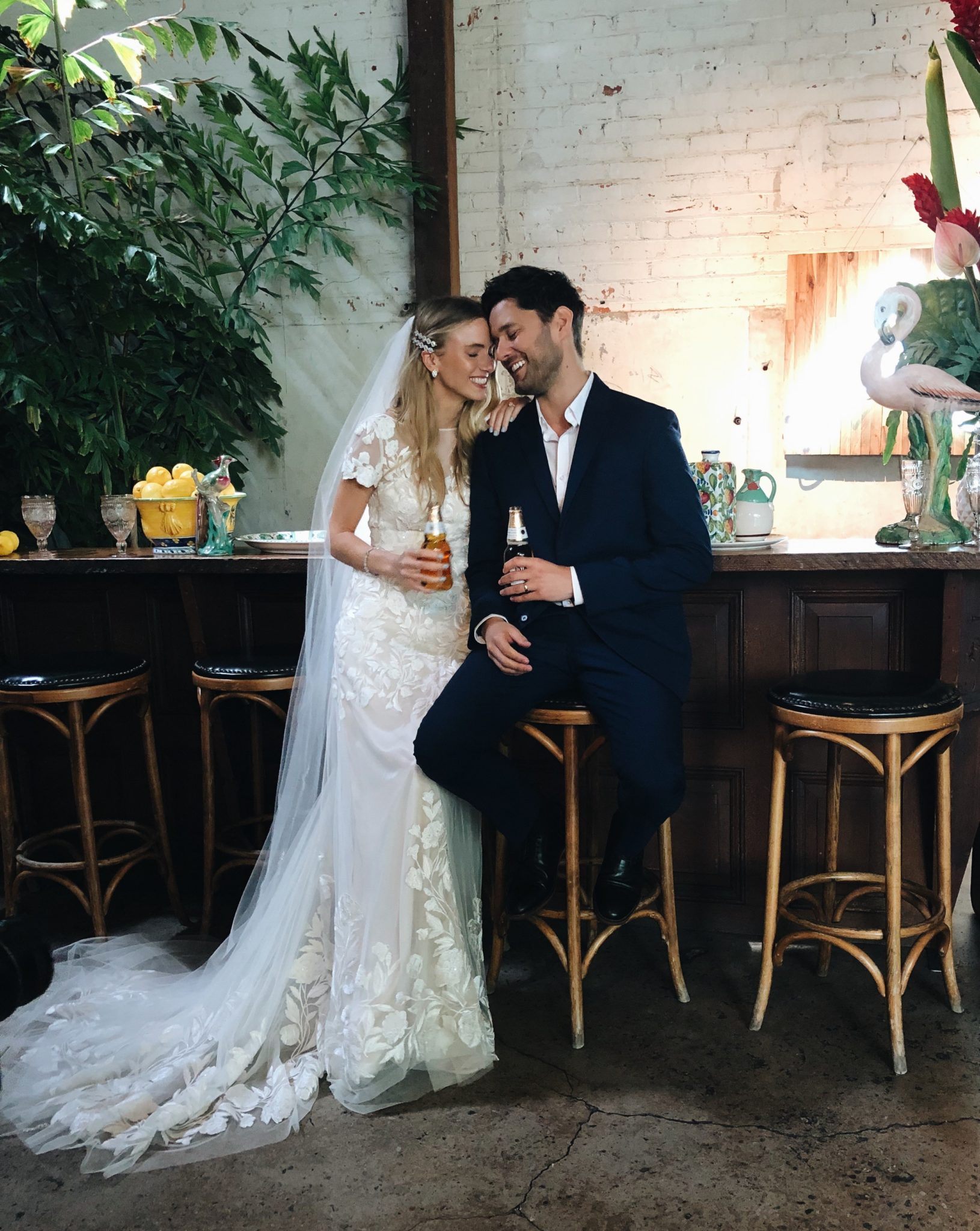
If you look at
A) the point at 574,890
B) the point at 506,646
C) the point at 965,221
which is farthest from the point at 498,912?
the point at 965,221

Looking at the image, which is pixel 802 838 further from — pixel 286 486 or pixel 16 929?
pixel 286 486

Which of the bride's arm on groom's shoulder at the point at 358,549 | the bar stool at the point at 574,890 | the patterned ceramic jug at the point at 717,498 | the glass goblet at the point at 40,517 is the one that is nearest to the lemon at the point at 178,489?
the glass goblet at the point at 40,517

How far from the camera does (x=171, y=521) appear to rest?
328 centimetres

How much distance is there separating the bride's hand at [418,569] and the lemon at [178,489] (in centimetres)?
105

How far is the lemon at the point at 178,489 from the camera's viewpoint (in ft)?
10.8

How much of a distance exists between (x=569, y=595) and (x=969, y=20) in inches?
69.9

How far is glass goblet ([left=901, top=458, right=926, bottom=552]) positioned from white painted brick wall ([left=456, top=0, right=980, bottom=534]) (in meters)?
1.77

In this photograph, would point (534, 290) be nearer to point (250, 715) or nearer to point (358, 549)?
point (358, 549)

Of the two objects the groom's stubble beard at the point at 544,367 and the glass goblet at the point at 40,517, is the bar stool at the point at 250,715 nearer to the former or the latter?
the glass goblet at the point at 40,517

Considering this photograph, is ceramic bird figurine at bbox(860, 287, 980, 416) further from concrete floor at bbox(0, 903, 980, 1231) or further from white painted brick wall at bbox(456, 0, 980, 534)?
white painted brick wall at bbox(456, 0, 980, 534)

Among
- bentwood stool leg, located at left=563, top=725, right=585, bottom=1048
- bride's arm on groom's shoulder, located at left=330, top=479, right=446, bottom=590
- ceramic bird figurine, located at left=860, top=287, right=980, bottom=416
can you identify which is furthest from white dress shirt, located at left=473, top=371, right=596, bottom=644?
ceramic bird figurine, located at left=860, top=287, right=980, bottom=416

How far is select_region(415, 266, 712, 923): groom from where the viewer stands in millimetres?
2359

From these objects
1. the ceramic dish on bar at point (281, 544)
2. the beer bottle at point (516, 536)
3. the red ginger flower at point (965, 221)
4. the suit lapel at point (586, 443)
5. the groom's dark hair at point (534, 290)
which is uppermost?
the red ginger flower at point (965, 221)

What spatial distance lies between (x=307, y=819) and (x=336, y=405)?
2.83 metres
